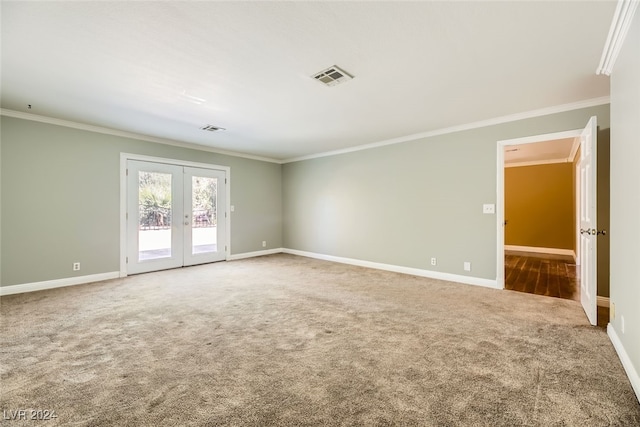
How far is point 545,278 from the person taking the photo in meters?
4.89

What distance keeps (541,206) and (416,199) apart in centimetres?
506

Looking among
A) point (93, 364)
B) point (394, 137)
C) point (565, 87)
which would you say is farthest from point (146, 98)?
point (565, 87)

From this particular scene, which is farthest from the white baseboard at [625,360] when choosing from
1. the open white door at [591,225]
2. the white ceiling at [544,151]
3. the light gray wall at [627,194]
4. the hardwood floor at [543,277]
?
the white ceiling at [544,151]

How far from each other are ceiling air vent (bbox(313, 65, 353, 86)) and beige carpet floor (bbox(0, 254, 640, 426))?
2.56m

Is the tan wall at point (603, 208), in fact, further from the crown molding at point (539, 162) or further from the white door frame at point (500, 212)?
the crown molding at point (539, 162)

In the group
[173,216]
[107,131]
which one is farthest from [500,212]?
[107,131]

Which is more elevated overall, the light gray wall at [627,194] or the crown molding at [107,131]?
the crown molding at [107,131]

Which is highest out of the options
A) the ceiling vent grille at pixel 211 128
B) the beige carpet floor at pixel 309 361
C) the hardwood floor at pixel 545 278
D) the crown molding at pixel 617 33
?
the ceiling vent grille at pixel 211 128

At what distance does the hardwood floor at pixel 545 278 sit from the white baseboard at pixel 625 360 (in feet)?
1.53

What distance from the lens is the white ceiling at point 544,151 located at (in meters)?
5.51

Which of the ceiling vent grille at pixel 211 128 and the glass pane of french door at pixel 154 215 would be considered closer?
the ceiling vent grille at pixel 211 128

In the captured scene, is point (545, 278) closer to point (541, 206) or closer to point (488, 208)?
point (488, 208)

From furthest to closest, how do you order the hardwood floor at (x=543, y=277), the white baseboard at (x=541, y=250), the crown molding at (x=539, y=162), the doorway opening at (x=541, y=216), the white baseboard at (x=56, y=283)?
the crown molding at (x=539, y=162) < the white baseboard at (x=541, y=250) < the doorway opening at (x=541, y=216) < the hardwood floor at (x=543, y=277) < the white baseboard at (x=56, y=283)

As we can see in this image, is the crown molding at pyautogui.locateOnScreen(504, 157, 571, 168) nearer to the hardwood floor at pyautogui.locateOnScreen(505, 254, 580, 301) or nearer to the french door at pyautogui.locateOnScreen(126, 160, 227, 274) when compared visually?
the hardwood floor at pyautogui.locateOnScreen(505, 254, 580, 301)
